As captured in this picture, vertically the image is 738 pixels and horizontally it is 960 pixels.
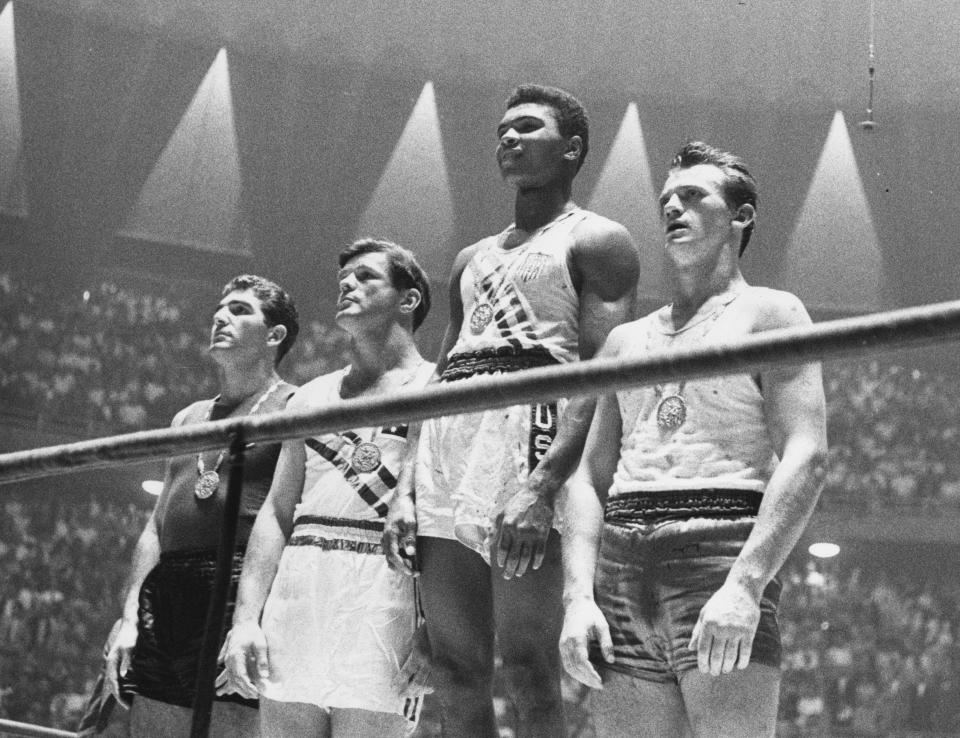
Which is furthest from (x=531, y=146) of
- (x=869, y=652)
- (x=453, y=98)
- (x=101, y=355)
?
(x=453, y=98)

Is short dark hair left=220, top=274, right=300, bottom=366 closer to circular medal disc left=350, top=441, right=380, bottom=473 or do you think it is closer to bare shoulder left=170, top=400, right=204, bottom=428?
bare shoulder left=170, top=400, right=204, bottom=428

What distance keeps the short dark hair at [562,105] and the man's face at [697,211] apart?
506 mm

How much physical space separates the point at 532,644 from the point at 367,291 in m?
1.06

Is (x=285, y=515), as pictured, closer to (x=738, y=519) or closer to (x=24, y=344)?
(x=738, y=519)

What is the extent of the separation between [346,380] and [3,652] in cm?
790

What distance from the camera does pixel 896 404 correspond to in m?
12.0

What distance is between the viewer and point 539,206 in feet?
9.14

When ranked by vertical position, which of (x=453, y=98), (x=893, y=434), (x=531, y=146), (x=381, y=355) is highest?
(x=453, y=98)

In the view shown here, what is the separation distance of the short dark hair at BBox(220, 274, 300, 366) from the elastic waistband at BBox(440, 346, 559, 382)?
1.07 metres

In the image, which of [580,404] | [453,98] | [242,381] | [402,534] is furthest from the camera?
[453,98]

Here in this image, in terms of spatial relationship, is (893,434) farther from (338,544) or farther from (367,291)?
Result: (338,544)

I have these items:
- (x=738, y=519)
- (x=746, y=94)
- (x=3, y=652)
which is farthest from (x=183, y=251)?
(x=738, y=519)

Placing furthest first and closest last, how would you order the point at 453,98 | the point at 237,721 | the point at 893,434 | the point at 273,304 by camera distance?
the point at 453,98, the point at 893,434, the point at 273,304, the point at 237,721

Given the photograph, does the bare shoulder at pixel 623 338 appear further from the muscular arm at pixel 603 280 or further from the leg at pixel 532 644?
the leg at pixel 532 644
